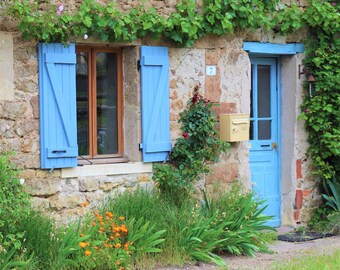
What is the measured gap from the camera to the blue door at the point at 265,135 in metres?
10.2

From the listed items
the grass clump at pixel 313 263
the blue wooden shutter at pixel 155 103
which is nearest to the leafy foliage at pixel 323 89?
the grass clump at pixel 313 263

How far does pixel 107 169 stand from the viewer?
8.49m

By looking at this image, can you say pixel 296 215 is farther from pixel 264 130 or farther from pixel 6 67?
pixel 6 67

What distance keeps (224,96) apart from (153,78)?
1.18m

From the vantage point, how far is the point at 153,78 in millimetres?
8820

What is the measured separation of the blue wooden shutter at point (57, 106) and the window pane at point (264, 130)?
3111mm

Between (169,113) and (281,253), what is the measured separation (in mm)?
2170

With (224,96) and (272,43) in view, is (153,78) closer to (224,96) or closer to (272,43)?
(224,96)

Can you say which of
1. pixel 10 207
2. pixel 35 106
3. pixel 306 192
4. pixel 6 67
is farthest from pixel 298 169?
pixel 10 207

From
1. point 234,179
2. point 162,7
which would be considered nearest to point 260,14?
point 162,7

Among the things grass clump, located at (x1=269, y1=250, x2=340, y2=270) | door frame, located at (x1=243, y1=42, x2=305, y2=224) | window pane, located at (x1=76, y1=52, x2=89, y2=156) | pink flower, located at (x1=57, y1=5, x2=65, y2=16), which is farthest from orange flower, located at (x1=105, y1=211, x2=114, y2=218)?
door frame, located at (x1=243, y1=42, x2=305, y2=224)

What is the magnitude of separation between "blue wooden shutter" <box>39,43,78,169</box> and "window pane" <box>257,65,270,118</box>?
10.2 ft

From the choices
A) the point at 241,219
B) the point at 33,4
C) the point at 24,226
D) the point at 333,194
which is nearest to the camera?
the point at 24,226

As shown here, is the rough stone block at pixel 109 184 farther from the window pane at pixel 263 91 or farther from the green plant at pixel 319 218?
the green plant at pixel 319 218
